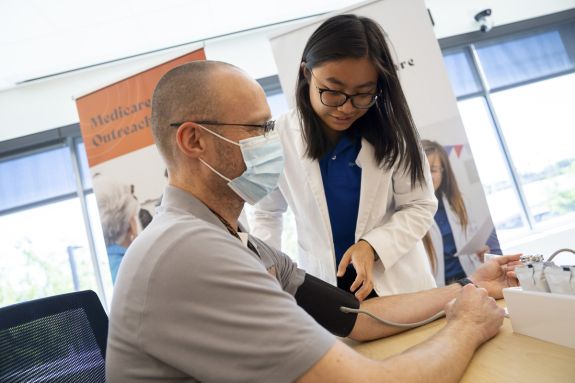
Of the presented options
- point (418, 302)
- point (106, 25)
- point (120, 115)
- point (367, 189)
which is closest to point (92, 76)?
point (106, 25)

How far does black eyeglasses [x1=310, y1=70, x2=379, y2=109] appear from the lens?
1251mm

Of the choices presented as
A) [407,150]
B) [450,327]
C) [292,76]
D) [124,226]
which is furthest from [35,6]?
[450,327]

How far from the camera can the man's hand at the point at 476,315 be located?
808 mm

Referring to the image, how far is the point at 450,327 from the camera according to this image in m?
0.82

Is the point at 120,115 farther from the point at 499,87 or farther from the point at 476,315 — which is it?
the point at 499,87

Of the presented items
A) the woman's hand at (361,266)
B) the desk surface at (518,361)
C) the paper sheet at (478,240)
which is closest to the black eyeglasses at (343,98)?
the woman's hand at (361,266)

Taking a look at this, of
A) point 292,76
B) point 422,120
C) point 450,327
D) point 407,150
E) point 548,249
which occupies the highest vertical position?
point 292,76

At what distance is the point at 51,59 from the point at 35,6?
2.49 ft

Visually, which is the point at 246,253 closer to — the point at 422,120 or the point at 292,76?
the point at 292,76

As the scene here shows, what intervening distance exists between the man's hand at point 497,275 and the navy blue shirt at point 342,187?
1.36 feet

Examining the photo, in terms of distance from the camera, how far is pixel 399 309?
42.5 inches

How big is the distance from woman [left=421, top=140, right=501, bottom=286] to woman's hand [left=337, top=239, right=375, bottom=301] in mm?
1455

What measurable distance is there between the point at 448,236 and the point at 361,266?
158 cm

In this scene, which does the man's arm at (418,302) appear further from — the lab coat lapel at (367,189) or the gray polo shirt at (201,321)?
the gray polo shirt at (201,321)
